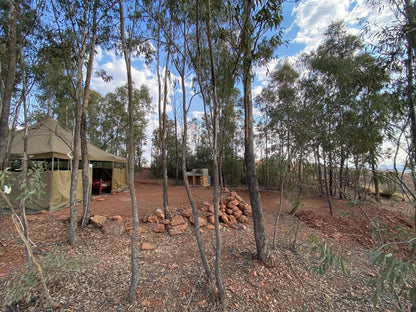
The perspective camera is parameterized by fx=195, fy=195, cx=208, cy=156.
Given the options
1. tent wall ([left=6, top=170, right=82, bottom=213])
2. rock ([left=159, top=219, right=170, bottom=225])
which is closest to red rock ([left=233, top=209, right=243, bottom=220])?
rock ([left=159, top=219, right=170, bottom=225])

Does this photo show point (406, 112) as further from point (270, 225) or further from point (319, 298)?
point (270, 225)

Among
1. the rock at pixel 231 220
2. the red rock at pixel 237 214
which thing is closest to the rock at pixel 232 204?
the red rock at pixel 237 214

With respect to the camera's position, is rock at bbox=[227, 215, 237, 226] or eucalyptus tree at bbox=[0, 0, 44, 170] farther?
rock at bbox=[227, 215, 237, 226]

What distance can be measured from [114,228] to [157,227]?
833 mm

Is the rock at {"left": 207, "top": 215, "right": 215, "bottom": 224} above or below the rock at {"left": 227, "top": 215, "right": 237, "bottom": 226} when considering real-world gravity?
above

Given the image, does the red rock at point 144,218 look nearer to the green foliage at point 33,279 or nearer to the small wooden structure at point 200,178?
the green foliage at point 33,279

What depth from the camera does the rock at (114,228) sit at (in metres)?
3.81

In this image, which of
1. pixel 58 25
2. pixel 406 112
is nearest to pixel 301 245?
pixel 406 112

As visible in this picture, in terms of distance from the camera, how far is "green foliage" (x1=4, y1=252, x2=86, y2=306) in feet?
5.42

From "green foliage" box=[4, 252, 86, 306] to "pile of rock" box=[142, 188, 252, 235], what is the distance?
2.03m

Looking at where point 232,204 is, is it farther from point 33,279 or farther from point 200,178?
point 200,178

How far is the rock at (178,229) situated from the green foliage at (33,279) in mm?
1911

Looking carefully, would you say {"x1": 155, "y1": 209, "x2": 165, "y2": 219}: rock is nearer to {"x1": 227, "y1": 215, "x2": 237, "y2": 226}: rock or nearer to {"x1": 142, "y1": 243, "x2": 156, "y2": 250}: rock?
{"x1": 142, "y1": 243, "x2": 156, "y2": 250}: rock

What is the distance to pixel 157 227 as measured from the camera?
413 centimetres
